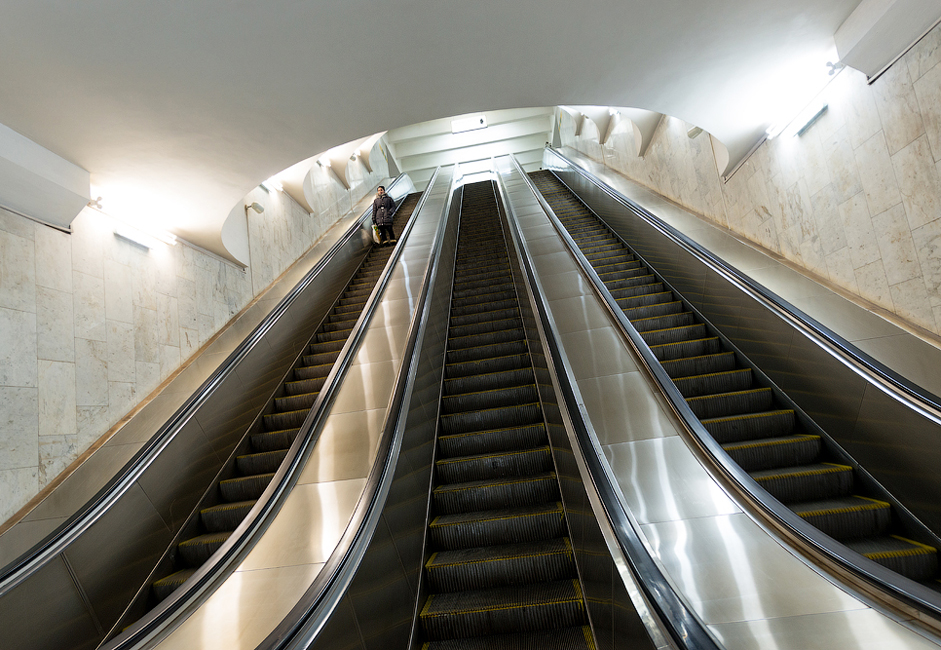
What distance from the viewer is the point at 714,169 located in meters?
7.52

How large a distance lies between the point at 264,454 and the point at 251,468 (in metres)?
0.17

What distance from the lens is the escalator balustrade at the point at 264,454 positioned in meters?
3.82

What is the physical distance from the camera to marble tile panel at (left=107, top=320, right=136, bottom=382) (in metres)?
5.40

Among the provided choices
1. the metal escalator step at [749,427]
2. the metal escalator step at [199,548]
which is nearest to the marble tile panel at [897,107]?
the metal escalator step at [749,427]

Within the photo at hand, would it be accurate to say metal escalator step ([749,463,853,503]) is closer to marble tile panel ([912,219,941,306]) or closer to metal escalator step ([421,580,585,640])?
metal escalator step ([421,580,585,640])

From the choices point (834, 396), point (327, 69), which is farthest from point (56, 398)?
point (834, 396)

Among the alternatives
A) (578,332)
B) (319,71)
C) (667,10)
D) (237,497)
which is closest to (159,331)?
(237,497)

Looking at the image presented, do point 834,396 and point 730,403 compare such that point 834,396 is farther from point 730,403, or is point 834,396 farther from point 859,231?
point 859,231

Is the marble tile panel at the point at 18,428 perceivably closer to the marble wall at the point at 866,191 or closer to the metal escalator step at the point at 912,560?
the metal escalator step at the point at 912,560

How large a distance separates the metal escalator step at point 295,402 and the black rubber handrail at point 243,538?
2.91 ft

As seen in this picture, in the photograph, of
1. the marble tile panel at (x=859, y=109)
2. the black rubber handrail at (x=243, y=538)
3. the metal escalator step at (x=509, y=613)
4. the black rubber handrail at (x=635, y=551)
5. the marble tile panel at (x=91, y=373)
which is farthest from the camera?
the marble tile panel at (x=91, y=373)

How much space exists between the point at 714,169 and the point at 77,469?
7898 mm

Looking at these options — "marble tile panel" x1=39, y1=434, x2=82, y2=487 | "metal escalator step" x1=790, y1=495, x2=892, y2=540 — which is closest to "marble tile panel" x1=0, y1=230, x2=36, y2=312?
"marble tile panel" x1=39, y1=434, x2=82, y2=487

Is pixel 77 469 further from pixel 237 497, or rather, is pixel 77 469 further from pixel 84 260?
pixel 84 260
